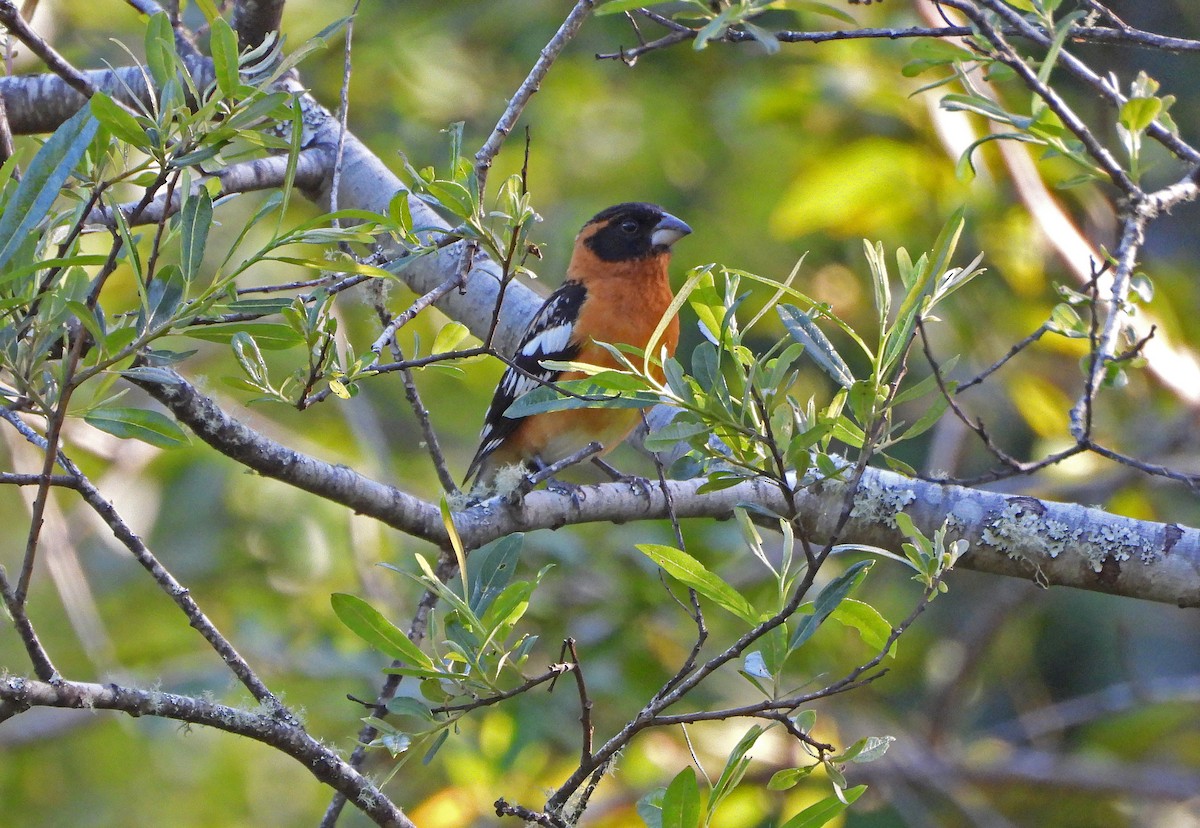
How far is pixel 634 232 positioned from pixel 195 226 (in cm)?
320

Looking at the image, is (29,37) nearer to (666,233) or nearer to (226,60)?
(226,60)

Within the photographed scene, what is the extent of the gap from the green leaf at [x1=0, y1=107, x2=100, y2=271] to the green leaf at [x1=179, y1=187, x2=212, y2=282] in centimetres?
18

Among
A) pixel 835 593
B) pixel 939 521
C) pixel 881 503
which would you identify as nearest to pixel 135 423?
pixel 835 593

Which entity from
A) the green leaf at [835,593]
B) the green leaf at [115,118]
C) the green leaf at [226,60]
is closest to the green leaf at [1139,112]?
the green leaf at [835,593]

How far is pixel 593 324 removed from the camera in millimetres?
4578

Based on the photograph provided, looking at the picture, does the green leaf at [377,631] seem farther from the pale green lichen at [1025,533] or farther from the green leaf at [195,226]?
the pale green lichen at [1025,533]

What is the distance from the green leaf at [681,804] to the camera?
1.76 m

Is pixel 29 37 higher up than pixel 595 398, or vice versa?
pixel 29 37

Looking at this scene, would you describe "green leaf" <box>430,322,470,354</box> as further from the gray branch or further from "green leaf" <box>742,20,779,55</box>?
"green leaf" <box>742,20,779,55</box>

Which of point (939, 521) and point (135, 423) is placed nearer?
point (135, 423)

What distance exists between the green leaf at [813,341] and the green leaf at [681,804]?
67 centimetres

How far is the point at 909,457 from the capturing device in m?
6.95

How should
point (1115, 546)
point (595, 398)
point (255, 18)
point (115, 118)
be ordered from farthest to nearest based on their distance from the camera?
point (255, 18), point (1115, 546), point (595, 398), point (115, 118)

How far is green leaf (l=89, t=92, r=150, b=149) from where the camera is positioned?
166 cm
